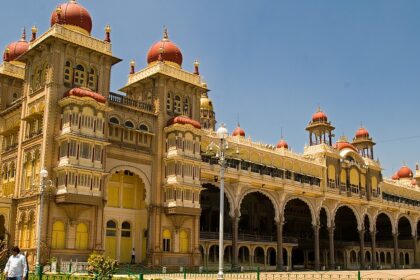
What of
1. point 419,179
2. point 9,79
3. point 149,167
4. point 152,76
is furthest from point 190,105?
point 419,179

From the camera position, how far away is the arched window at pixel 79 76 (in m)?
40.3

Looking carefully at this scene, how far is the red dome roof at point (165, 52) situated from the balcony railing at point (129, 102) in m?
4.42

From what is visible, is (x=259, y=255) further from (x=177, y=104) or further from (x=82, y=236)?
→ (x=82, y=236)

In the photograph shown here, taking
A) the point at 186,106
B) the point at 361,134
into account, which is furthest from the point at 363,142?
the point at 186,106

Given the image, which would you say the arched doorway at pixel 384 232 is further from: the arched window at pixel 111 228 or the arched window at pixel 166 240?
the arched window at pixel 111 228

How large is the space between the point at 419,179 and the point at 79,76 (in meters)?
67.5

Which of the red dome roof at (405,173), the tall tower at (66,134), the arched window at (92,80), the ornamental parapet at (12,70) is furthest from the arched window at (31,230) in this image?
the red dome roof at (405,173)

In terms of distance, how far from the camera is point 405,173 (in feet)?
305

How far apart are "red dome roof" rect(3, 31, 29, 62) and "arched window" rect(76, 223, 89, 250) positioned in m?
18.5

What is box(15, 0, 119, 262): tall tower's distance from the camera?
37.0 metres

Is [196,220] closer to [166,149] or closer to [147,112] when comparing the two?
[166,149]

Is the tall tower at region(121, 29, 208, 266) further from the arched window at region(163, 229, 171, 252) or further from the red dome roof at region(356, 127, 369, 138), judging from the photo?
the red dome roof at region(356, 127, 369, 138)

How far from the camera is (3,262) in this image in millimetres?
32969

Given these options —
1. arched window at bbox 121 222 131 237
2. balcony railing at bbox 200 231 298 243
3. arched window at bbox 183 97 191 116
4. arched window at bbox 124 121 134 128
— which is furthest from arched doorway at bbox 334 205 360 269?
arched window at bbox 124 121 134 128
